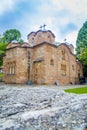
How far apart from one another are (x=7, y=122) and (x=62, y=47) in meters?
26.7

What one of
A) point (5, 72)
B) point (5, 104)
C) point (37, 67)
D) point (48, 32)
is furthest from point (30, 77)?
point (5, 104)

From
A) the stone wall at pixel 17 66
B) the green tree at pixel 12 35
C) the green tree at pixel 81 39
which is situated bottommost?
the stone wall at pixel 17 66

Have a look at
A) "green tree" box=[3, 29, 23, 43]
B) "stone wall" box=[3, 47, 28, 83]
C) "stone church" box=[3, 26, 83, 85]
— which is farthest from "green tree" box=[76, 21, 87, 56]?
"stone wall" box=[3, 47, 28, 83]

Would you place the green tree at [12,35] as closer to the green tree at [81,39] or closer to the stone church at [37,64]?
the green tree at [81,39]

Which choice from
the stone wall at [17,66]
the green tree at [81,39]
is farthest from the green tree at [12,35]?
the stone wall at [17,66]

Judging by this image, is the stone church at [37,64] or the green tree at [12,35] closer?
the stone church at [37,64]

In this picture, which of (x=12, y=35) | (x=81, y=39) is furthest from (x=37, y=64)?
(x=12, y=35)

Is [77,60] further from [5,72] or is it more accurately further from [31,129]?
[31,129]

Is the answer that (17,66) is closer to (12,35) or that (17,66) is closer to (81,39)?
(81,39)

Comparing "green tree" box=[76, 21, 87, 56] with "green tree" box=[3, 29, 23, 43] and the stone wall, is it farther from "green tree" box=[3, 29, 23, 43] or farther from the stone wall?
the stone wall

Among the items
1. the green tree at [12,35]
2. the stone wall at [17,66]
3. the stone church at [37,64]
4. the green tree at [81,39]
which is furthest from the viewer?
the green tree at [12,35]

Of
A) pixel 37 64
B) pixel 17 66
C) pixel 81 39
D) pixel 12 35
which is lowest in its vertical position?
pixel 17 66

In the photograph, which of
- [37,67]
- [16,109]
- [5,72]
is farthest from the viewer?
[5,72]

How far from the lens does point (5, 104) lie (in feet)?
47.3
